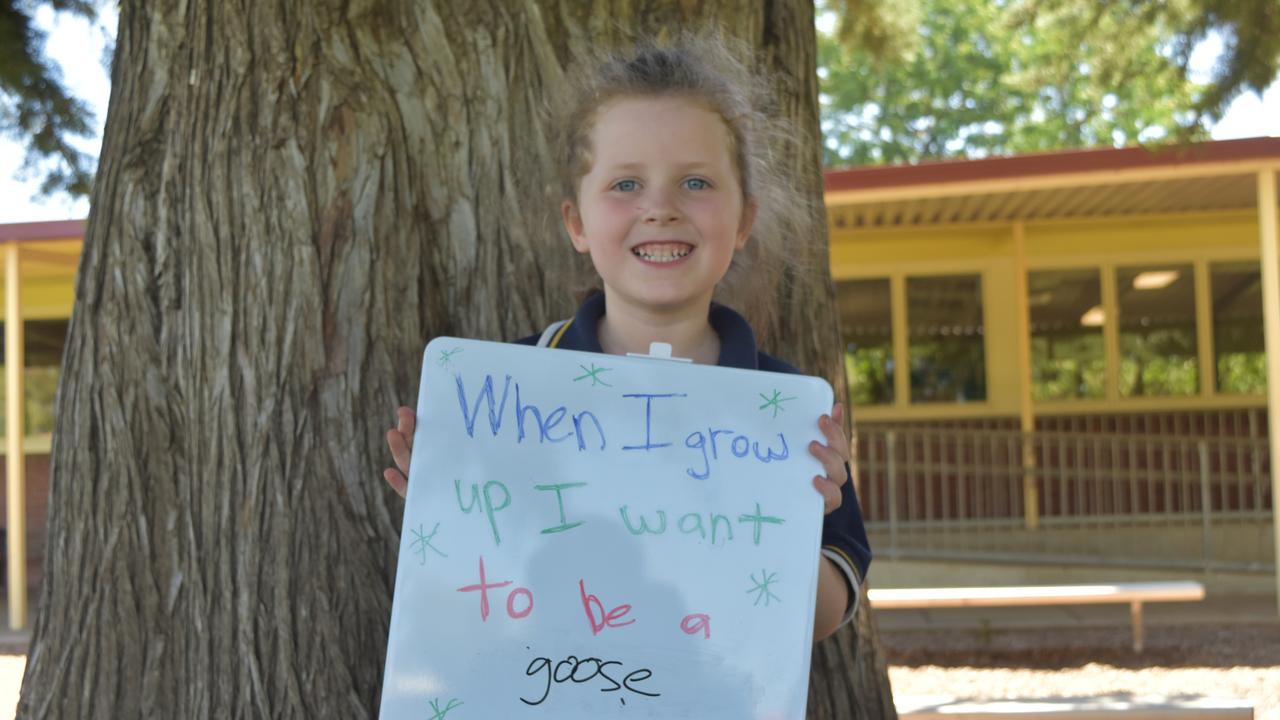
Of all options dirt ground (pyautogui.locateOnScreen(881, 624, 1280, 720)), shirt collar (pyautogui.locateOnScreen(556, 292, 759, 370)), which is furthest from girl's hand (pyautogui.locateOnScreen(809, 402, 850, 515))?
dirt ground (pyautogui.locateOnScreen(881, 624, 1280, 720))

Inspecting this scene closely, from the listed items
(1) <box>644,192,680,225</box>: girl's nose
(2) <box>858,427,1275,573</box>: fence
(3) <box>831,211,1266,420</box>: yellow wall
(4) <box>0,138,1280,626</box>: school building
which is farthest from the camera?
Answer: (3) <box>831,211,1266,420</box>: yellow wall

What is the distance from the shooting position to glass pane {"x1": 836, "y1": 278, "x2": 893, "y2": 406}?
12305 mm

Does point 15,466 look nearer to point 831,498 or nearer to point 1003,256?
point 1003,256

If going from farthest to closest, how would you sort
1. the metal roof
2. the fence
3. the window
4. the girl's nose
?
the window → the fence → the metal roof → the girl's nose

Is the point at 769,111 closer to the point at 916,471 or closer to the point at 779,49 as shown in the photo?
the point at 779,49

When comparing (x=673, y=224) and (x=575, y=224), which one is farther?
(x=575, y=224)

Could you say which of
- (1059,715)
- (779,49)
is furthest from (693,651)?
(1059,715)

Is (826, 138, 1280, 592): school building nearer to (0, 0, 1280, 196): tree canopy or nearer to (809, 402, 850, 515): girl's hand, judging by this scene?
(0, 0, 1280, 196): tree canopy

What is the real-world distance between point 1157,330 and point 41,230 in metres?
10.4

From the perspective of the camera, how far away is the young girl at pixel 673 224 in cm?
207

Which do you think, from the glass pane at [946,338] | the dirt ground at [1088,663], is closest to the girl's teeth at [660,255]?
the dirt ground at [1088,663]

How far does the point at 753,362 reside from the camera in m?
2.21

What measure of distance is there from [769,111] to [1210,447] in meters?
10.4

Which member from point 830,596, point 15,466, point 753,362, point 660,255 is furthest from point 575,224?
point 15,466
